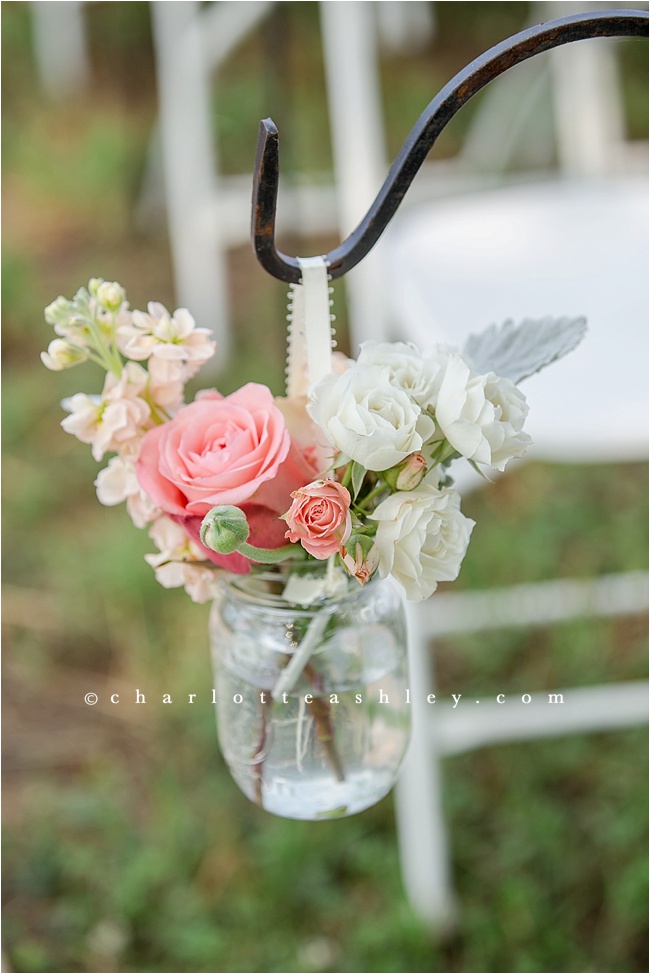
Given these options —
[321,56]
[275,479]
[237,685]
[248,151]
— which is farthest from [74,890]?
[321,56]

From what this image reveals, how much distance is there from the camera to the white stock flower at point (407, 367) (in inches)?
16.7

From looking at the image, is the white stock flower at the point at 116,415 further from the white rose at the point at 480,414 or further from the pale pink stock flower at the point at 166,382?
the white rose at the point at 480,414

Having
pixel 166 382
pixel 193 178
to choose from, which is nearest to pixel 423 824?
pixel 166 382

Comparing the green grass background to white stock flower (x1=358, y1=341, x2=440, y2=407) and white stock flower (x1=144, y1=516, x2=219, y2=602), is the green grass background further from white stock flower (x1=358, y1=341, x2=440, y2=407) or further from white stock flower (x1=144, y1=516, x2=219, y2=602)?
white stock flower (x1=358, y1=341, x2=440, y2=407)

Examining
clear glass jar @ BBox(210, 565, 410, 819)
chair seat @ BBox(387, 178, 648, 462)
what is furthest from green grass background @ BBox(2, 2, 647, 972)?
clear glass jar @ BBox(210, 565, 410, 819)

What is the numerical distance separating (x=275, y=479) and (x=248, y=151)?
2762mm

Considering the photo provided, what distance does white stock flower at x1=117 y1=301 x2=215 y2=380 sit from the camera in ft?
1.51

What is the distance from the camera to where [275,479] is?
0.44 meters

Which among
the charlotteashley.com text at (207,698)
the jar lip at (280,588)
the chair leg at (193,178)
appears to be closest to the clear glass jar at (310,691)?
the jar lip at (280,588)

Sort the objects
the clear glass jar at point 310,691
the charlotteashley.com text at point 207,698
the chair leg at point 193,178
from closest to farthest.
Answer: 1. the clear glass jar at point 310,691
2. the charlotteashley.com text at point 207,698
3. the chair leg at point 193,178

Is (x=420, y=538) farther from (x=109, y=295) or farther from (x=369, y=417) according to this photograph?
(x=109, y=295)

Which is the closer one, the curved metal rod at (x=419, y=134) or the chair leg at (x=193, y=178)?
the curved metal rod at (x=419, y=134)

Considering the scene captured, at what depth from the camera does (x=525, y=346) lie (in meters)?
0.49

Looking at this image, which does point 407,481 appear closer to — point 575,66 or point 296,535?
point 296,535
